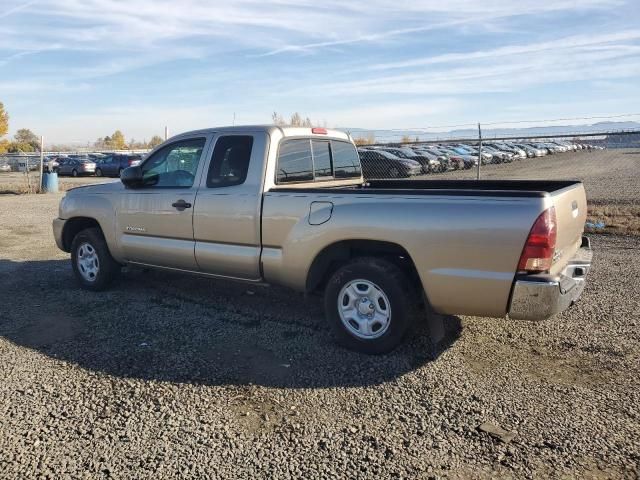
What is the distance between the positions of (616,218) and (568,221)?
24.9 ft

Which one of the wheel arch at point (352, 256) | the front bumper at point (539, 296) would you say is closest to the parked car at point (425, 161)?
the wheel arch at point (352, 256)

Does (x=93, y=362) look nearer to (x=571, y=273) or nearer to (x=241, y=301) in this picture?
(x=241, y=301)

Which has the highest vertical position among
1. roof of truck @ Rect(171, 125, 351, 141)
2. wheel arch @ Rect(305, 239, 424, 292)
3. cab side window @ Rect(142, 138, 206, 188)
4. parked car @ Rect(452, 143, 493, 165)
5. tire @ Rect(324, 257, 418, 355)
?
parked car @ Rect(452, 143, 493, 165)

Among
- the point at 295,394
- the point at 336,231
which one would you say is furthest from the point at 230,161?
the point at 295,394

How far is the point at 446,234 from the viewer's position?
4094 millimetres

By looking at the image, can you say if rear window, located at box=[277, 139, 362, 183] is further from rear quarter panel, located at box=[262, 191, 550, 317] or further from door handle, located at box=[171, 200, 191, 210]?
door handle, located at box=[171, 200, 191, 210]

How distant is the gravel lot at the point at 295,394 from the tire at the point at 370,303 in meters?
0.16

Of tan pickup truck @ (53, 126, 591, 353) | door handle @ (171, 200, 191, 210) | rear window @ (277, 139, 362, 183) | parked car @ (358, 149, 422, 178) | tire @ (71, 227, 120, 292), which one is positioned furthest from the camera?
parked car @ (358, 149, 422, 178)

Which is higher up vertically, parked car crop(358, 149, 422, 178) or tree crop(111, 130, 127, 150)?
tree crop(111, 130, 127, 150)

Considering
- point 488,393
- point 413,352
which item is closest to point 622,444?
point 488,393

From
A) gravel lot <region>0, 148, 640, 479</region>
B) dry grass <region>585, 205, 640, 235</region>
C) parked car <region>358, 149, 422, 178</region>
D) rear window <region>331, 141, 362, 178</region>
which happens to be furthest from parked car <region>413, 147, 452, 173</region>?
gravel lot <region>0, 148, 640, 479</region>

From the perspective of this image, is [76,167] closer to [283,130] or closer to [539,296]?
[283,130]

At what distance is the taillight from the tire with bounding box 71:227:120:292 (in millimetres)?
4702

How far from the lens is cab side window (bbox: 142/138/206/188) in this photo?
5.75 m
